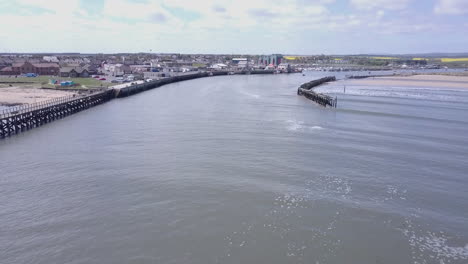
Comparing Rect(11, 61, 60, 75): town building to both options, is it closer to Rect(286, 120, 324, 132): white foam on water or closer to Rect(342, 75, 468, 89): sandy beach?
Rect(286, 120, 324, 132): white foam on water

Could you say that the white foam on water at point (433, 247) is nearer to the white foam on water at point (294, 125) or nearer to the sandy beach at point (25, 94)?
the white foam on water at point (294, 125)

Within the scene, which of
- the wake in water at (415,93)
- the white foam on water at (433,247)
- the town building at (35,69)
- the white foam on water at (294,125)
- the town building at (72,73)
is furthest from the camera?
the town building at (35,69)

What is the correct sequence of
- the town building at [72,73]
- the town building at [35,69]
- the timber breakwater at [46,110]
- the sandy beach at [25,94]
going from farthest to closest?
the town building at [35,69] < the town building at [72,73] < the sandy beach at [25,94] < the timber breakwater at [46,110]

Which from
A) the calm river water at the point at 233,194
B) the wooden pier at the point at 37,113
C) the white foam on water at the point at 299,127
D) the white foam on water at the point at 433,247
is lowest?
the white foam on water at the point at 433,247

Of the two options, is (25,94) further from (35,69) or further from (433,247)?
(433,247)

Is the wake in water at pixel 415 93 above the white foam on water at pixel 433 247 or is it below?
above

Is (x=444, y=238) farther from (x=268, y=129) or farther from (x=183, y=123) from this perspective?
(x=183, y=123)

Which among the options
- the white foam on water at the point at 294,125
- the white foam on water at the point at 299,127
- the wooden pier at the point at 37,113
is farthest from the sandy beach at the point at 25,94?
the white foam on water at the point at 299,127

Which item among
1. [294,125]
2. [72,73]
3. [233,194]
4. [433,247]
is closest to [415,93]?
[294,125]
